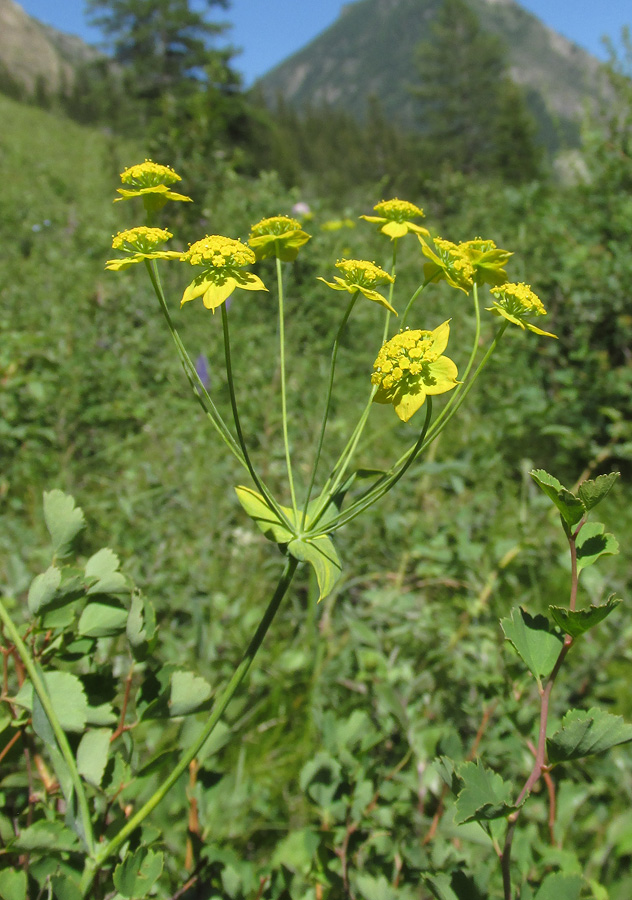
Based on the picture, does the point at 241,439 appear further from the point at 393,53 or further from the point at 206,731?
the point at 393,53

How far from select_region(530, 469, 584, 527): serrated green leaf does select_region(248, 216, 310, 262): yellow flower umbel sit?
0.53 meters

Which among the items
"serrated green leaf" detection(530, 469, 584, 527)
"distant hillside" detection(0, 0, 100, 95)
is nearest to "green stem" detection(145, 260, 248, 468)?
"serrated green leaf" detection(530, 469, 584, 527)

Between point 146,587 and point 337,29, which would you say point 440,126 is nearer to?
point 146,587

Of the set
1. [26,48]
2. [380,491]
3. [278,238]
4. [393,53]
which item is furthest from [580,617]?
[393,53]

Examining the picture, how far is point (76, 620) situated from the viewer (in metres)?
0.86

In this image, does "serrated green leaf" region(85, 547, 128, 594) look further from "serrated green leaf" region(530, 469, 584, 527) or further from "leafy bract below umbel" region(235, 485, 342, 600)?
"serrated green leaf" region(530, 469, 584, 527)

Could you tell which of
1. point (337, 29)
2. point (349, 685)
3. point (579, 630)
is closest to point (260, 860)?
point (349, 685)

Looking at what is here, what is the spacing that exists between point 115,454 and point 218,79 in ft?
19.4

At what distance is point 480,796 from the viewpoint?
0.63 meters

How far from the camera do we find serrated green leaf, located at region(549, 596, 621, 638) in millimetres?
578

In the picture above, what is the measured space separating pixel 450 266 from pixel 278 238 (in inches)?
10.9

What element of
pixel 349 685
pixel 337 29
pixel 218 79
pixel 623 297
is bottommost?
pixel 349 685

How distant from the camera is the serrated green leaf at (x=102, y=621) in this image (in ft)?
2.60

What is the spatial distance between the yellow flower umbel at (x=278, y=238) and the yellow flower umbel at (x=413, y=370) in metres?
0.27
